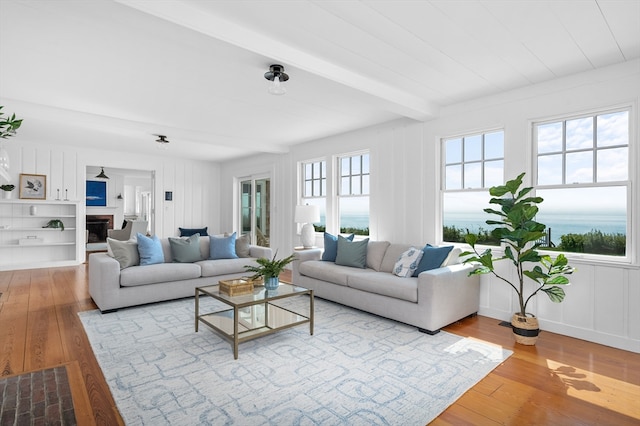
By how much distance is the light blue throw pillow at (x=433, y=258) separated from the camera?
12.2ft

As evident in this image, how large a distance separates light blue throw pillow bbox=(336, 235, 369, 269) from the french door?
3.30 metres

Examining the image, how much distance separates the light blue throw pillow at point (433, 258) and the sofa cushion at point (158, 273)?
2875 mm

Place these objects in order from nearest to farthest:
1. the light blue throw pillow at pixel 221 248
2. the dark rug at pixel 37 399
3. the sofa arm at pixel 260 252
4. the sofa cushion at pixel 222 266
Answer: the dark rug at pixel 37 399 < the sofa cushion at pixel 222 266 < the light blue throw pillow at pixel 221 248 < the sofa arm at pixel 260 252

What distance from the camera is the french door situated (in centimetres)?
780

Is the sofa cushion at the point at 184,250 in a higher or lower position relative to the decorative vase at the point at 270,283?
higher

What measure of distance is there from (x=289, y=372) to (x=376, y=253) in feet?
7.65

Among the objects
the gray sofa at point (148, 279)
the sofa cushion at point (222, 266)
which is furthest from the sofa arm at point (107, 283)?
the sofa cushion at point (222, 266)

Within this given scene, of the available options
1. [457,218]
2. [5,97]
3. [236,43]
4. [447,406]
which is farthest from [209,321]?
[5,97]

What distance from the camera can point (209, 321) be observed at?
10.6 feet

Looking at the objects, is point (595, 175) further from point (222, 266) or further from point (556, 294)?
point (222, 266)

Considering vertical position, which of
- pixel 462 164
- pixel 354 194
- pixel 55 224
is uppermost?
pixel 462 164

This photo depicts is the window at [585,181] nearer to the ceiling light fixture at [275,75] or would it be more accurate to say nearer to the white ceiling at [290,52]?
the white ceiling at [290,52]

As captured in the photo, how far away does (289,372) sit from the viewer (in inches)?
99.8

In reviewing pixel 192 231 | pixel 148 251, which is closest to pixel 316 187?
pixel 148 251
